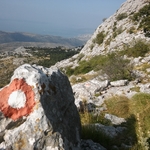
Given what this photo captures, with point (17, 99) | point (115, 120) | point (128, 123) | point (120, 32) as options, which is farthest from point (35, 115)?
point (120, 32)

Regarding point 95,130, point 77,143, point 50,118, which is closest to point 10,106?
point 50,118

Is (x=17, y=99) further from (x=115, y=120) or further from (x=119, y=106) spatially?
(x=119, y=106)

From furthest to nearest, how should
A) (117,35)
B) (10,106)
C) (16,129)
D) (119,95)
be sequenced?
(117,35) < (119,95) < (10,106) < (16,129)

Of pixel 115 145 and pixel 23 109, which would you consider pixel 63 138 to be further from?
pixel 115 145

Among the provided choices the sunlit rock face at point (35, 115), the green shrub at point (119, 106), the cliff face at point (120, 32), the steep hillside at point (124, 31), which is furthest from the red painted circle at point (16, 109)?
the cliff face at point (120, 32)

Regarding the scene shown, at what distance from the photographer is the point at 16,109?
6094 mm

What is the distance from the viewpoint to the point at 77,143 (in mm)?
6727

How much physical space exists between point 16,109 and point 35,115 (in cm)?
69

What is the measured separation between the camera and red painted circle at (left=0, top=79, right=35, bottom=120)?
19.7 ft

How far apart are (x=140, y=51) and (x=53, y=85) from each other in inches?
1223

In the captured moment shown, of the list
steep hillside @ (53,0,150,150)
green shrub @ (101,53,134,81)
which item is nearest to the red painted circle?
steep hillside @ (53,0,150,150)

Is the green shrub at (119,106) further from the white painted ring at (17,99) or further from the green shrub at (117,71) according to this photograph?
the green shrub at (117,71)

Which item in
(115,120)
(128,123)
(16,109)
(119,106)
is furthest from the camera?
(119,106)

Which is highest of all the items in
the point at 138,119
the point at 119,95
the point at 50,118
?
the point at 50,118
